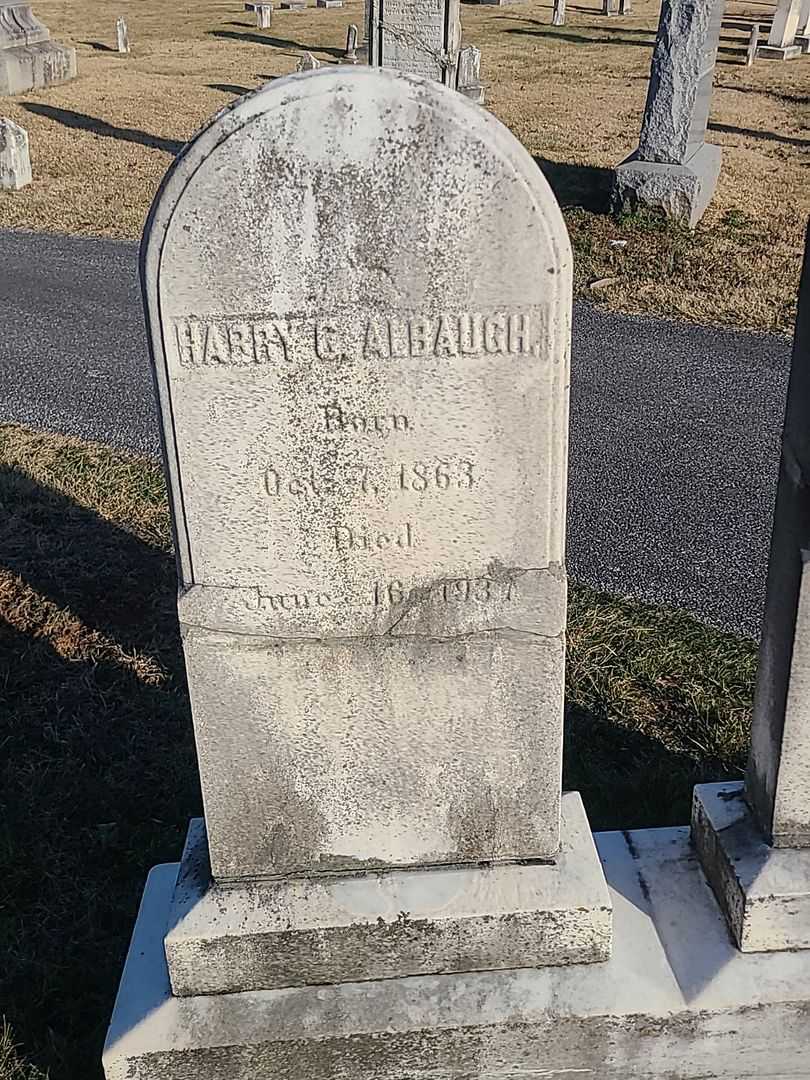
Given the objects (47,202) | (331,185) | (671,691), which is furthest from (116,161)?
(331,185)

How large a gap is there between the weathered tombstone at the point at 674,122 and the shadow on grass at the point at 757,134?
3708 millimetres

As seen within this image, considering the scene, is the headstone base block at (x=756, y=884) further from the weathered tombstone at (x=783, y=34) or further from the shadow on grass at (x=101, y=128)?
the weathered tombstone at (x=783, y=34)

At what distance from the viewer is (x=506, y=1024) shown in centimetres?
238

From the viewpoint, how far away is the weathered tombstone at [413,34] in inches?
380

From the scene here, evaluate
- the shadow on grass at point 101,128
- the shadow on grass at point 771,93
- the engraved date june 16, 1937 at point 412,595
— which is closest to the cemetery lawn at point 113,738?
the engraved date june 16, 1937 at point 412,595

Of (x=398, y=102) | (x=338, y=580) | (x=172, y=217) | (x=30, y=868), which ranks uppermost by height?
(x=398, y=102)

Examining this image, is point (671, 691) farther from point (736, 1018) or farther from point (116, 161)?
point (116, 161)

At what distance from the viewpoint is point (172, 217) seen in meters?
1.83

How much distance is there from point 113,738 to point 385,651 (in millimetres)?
1681

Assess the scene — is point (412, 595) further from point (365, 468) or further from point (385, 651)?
point (365, 468)

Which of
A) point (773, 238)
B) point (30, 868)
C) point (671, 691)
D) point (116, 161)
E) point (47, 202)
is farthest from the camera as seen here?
point (116, 161)

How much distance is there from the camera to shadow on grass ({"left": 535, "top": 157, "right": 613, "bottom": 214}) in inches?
372

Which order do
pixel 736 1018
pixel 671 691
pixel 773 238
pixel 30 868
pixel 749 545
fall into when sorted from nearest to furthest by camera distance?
pixel 736 1018, pixel 30 868, pixel 671 691, pixel 749 545, pixel 773 238

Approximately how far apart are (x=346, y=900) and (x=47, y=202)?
9.24 meters
